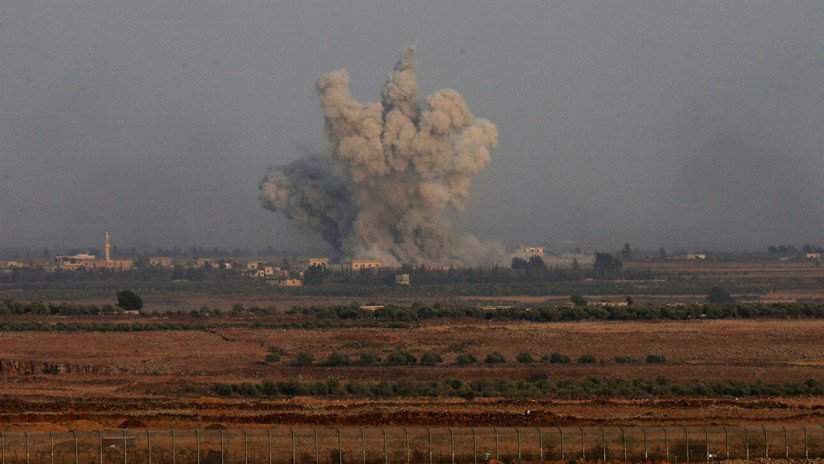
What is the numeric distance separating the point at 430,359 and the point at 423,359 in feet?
0.97

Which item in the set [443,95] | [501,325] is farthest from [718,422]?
[443,95]

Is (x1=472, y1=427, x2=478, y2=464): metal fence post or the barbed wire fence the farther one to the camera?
(x1=472, y1=427, x2=478, y2=464): metal fence post

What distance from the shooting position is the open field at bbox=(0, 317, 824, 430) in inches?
1583

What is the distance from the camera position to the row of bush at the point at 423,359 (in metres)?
61.0

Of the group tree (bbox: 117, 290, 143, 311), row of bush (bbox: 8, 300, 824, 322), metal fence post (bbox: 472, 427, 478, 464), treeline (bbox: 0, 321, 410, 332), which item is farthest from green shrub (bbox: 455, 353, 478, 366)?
tree (bbox: 117, 290, 143, 311)

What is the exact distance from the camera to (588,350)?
6519 cm

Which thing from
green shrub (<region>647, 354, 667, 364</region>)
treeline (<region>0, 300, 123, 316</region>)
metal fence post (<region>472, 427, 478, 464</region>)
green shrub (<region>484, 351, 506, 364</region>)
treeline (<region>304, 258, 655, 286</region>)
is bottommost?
metal fence post (<region>472, 427, 478, 464</region>)

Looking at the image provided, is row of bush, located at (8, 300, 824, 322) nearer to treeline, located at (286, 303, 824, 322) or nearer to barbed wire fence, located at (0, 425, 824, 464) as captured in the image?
treeline, located at (286, 303, 824, 322)

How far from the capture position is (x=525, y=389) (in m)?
50.2

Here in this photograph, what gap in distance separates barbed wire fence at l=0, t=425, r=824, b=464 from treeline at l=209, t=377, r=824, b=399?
1424cm

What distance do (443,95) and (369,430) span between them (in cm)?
8604

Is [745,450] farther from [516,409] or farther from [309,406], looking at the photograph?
[309,406]

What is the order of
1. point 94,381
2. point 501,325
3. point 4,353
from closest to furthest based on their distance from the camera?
point 94,381 < point 4,353 < point 501,325

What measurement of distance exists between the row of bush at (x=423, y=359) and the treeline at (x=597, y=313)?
17.3 metres
